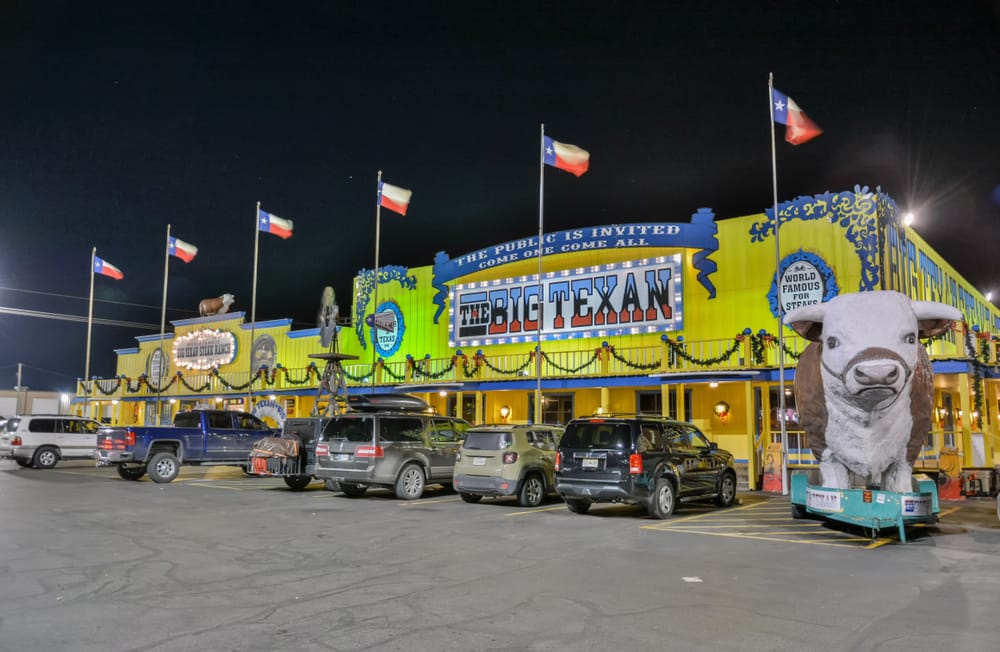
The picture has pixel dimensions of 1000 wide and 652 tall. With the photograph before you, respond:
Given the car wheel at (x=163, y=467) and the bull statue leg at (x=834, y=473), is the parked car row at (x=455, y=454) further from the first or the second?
the bull statue leg at (x=834, y=473)

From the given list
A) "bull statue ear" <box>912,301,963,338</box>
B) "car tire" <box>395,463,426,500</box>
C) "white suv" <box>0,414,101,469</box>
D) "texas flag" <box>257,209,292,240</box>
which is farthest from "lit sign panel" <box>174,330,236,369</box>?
"bull statue ear" <box>912,301,963,338</box>

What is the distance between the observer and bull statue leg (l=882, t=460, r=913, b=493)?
10.4 metres

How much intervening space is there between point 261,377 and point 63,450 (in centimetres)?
989

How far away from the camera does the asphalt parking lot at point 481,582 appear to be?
5484 mm

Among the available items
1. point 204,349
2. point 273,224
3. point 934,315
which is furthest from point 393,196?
point 934,315

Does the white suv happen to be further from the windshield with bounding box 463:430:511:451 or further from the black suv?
the black suv

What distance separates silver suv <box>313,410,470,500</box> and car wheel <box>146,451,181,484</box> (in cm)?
588

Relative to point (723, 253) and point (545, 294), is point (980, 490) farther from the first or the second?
point (545, 294)

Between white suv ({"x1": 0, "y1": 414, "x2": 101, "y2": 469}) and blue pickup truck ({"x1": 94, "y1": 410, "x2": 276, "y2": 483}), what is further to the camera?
white suv ({"x1": 0, "y1": 414, "x2": 101, "y2": 469})

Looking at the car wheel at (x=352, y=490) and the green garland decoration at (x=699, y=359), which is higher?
the green garland decoration at (x=699, y=359)

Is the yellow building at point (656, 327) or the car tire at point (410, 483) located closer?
the car tire at point (410, 483)

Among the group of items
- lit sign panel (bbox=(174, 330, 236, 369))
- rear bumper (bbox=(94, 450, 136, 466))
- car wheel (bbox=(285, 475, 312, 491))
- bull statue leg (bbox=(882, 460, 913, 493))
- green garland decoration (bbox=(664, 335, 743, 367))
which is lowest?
car wheel (bbox=(285, 475, 312, 491))

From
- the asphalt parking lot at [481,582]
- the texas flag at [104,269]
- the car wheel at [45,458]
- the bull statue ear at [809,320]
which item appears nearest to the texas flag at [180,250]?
the texas flag at [104,269]

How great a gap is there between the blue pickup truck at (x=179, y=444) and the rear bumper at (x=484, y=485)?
7900 millimetres
